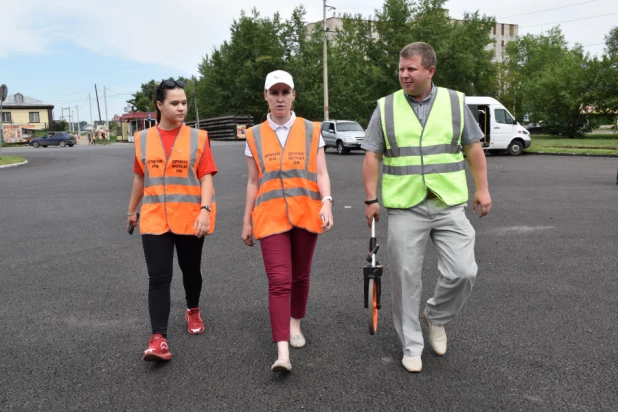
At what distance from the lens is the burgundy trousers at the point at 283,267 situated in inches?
135

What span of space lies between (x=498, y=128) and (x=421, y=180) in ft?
76.7

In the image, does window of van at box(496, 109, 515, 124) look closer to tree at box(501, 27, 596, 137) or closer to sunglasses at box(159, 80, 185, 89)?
tree at box(501, 27, 596, 137)

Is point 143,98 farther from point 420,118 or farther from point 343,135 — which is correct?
point 420,118

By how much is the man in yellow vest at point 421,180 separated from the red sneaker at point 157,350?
4.67ft

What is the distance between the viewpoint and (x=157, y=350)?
3.57m

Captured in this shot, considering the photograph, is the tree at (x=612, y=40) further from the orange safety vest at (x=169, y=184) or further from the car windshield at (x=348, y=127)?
the orange safety vest at (x=169, y=184)

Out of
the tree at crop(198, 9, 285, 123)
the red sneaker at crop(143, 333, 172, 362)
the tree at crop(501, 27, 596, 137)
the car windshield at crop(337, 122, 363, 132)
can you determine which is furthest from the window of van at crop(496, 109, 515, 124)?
the tree at crop(198, 9, 285, 123)

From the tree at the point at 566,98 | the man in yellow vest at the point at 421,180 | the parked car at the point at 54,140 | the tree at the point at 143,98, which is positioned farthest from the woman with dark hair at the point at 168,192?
the tree at the point at 143,98

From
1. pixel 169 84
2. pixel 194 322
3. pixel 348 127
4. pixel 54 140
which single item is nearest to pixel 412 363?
pixel 194 322

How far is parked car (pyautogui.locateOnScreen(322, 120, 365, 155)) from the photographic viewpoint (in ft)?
93.4

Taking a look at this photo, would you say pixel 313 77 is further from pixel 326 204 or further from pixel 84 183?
pixel 326 204

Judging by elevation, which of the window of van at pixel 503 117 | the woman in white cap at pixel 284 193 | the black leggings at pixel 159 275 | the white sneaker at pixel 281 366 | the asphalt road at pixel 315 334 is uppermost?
the window of van at pixel 503 117

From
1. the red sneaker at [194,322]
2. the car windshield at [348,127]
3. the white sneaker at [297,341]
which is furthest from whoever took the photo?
the car windshield at [348,127]

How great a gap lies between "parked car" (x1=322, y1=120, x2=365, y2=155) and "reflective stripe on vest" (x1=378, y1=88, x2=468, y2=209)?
80.2ft
